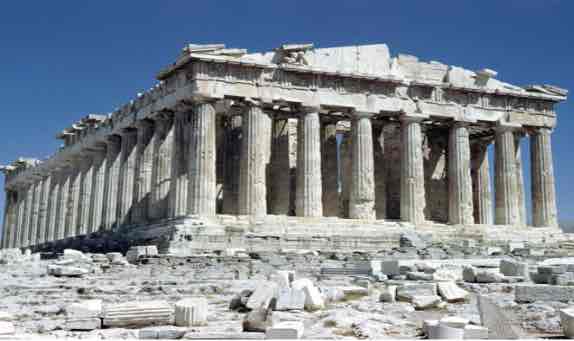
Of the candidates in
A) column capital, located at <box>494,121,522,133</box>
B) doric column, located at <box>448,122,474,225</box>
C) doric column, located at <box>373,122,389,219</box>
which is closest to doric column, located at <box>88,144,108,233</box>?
doric column, located at <box>373,122,389,219</box>

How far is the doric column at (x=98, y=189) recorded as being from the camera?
139 ft

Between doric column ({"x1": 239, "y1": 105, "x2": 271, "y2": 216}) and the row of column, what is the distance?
0.05 metres

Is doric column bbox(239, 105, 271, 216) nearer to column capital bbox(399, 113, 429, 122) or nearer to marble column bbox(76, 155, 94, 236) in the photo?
column capital bbox(399, 113, 429, 122)

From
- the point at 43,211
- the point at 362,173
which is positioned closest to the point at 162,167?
the point at 362,173

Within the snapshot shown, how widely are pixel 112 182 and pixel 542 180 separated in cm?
2377

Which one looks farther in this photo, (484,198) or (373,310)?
(484,198)

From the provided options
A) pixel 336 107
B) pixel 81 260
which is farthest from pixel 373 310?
pixel 336 107

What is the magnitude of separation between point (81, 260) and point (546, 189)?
83.2 feet

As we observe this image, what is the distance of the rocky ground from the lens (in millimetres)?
10273

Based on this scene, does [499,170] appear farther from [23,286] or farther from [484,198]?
[23,286]

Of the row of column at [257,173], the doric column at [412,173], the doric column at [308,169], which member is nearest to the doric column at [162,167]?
the row of column at [257,173]

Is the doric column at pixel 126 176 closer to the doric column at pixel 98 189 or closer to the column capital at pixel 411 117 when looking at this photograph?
the doric column at pixel 98 189

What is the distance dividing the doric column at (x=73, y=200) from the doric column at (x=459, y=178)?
78.4 feet

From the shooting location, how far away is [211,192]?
1246 inches
